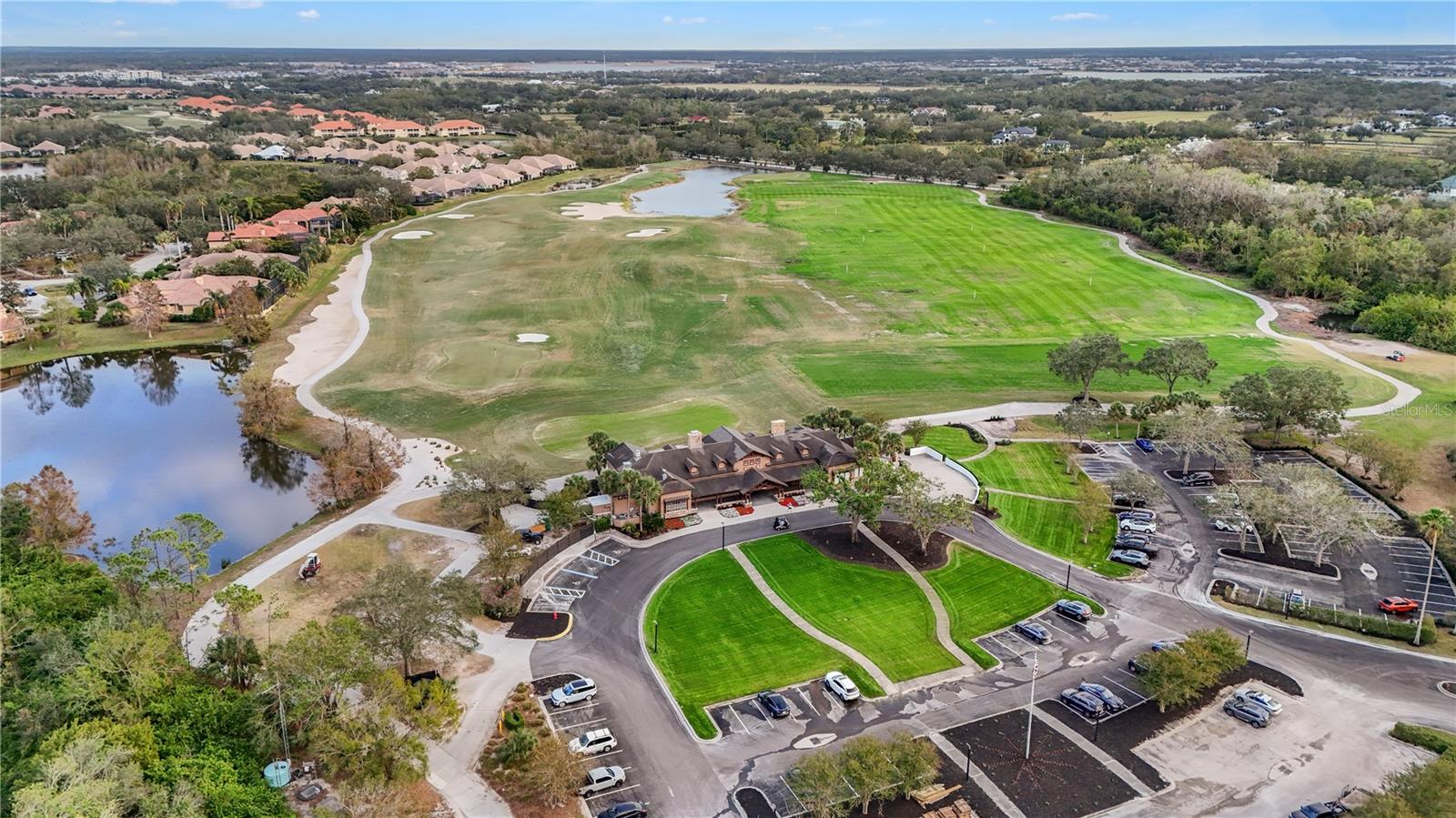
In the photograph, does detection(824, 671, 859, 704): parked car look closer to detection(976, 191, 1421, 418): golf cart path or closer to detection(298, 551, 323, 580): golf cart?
detection(298, 551, 323, 580): golf cart

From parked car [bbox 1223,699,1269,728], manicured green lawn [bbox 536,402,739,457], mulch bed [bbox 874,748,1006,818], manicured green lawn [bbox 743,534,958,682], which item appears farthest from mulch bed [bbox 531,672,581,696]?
parked car [bbox 1223,699,1269,728]

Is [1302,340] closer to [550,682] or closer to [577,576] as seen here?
[577,576]

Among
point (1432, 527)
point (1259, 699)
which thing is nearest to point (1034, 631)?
point (1259, 699)

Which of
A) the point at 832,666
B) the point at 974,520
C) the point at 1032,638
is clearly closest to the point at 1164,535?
the point at 974,520

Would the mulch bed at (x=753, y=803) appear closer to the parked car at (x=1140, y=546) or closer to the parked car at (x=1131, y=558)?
the parked car at (x=1131, y=558)

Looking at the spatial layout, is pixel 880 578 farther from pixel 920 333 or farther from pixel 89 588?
pixel 920 333

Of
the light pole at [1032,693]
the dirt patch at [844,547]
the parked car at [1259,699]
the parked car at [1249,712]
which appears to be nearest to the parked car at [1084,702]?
the light pole at [1032,693]

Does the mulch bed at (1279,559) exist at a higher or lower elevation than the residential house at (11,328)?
lower
